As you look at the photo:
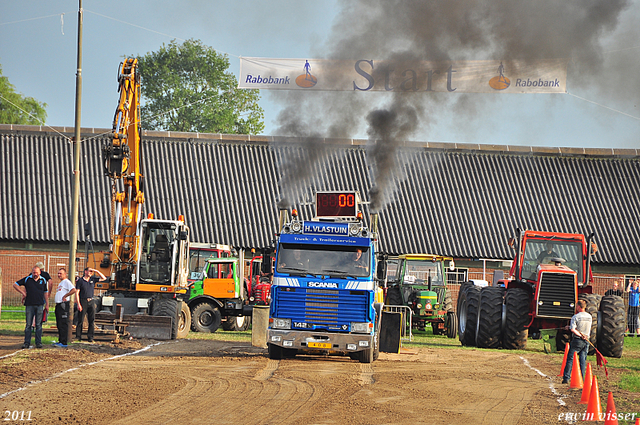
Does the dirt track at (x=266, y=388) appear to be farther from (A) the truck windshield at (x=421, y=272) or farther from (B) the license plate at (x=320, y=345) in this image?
(A) the truck windshield at (x=421, y=272)

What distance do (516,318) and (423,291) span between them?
6.02 meters

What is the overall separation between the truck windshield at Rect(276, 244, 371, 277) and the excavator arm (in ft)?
25.0

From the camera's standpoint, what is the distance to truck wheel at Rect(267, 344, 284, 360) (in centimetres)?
1634

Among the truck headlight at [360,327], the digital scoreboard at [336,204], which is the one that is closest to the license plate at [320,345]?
the truck headlight at [360,327]

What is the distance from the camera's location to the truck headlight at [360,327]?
51.0 feet

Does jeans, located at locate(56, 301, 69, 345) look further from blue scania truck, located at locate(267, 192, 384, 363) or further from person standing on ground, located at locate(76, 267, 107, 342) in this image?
blue scania truck, located at locate(267, 192, 384, 363)

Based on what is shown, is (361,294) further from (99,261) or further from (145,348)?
(99,261)

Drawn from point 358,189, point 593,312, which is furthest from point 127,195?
point 358,189

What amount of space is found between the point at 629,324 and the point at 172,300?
17.2 m

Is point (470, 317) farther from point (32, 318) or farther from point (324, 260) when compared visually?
point (32, 318)

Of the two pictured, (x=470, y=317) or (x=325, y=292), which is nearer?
(x=325, y=292)

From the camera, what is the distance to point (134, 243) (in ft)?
73.7

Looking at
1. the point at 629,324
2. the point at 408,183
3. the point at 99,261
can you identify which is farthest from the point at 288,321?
the point at 408,183

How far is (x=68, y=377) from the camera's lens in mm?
13125
